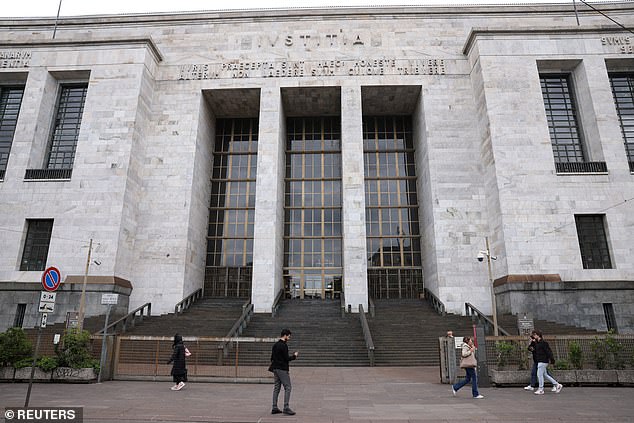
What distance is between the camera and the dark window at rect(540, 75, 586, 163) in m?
27.1

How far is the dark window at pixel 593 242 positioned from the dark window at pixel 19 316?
1224 inches

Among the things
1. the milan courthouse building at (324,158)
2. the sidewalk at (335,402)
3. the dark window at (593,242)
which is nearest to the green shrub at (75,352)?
the sidewalk at (335,402)

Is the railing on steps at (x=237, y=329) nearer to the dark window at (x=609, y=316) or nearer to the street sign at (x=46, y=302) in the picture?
the street sign at (x=46, y=302)

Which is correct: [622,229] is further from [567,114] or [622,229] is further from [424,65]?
[424,65]

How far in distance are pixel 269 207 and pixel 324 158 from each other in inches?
305

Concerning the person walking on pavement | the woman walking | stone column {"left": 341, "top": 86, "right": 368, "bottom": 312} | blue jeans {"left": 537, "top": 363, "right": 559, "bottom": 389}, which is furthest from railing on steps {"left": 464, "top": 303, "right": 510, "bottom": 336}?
the woman walking

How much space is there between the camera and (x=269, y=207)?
1077 inches

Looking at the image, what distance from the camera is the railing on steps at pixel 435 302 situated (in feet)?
81.2

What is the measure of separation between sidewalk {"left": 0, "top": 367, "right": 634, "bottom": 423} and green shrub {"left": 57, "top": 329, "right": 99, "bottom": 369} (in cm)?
77

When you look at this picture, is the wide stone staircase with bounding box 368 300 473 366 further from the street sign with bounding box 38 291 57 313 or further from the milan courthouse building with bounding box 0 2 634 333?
the street sign with bounding box 38 291 57 313

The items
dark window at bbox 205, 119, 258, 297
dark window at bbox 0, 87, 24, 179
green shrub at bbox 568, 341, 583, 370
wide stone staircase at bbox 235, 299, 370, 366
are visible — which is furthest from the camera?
dark window at bbox 205, 119, 258, 297

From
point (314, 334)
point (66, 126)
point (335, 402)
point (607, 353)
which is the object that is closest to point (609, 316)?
point (607, 353)

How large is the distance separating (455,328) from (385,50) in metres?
19.7

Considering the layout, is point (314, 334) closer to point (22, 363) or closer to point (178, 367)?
point (178, 367)
